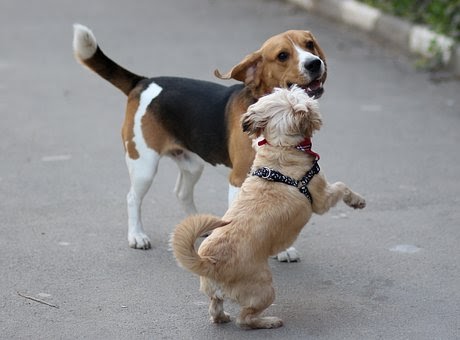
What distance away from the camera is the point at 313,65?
5941 mm

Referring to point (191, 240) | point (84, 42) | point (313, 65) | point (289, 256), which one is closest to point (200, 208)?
point (289, 256)

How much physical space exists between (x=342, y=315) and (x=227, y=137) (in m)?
1.49

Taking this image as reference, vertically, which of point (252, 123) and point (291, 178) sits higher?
point (252, 123)

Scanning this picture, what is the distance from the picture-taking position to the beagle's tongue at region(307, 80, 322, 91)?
5.97 meters

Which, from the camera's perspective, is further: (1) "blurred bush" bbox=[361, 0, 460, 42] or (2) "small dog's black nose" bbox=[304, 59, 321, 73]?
(1) "blurred bush" bbox=[361, 0, 460, 42]

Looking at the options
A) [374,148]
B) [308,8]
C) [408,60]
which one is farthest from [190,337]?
[308,8]

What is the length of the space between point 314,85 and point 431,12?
277 inches

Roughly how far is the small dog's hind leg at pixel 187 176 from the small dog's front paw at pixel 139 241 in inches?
23.3

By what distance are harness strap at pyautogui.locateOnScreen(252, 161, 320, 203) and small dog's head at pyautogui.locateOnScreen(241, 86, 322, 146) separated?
0.21 meters

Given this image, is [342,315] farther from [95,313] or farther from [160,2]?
[160,2]

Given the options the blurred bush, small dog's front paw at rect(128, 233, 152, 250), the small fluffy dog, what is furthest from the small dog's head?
the blurred bush

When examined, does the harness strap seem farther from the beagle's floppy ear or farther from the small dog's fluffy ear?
the beagle's floppy ear

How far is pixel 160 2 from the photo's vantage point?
16672 mm

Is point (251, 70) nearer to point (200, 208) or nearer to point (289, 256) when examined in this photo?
point (289, 256)
